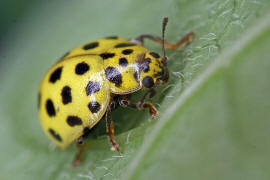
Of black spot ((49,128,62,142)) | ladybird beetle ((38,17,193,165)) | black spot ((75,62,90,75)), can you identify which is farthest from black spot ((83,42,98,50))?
black spot ((49,128,62,142))

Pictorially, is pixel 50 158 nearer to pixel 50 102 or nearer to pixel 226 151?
pixel 50 102

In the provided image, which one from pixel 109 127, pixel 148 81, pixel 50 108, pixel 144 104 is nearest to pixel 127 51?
pixel 148 81

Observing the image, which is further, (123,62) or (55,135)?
(55,135)

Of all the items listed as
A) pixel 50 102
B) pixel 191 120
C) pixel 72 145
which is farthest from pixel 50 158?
pixel 191 120

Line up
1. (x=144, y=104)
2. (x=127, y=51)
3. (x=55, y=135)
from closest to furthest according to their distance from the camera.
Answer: (x=144, y=104)
(x=127, y=51)
(x=55, y=135)

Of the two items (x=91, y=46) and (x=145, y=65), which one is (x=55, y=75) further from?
(x=145, y=65)

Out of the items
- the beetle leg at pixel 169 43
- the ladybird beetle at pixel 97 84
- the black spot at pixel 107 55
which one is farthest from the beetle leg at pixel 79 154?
the beetle leg at pixel 169 43
